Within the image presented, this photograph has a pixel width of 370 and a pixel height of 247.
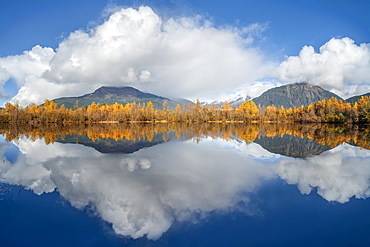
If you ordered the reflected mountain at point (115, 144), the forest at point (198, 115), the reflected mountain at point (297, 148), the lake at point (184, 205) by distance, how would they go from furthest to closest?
the forest at point (198, 115), the reflected mountain at point (115, 144), the reflected mountain at point (297, 148), the lake at point (184, 205)

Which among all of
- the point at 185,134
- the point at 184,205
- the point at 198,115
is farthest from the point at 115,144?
the point at 198,115

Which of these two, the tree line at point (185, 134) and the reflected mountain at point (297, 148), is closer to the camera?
the reflected mountain at point (297, 148)

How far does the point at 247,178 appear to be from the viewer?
9.36 m

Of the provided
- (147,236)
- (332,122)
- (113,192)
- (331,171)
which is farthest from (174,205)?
(332,122)

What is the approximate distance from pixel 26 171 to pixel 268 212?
435 inches

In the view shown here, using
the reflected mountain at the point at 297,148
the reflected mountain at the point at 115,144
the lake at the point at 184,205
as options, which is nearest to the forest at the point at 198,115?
the reflected mountain at the point at 297,148

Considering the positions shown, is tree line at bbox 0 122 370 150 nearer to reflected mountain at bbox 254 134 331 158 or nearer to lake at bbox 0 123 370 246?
reflected mountain at bbox 254 134 331 158

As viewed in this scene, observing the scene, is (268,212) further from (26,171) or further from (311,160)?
(26,171)

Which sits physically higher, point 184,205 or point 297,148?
point 297,148

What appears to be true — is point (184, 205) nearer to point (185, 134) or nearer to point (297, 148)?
point (297, 148)

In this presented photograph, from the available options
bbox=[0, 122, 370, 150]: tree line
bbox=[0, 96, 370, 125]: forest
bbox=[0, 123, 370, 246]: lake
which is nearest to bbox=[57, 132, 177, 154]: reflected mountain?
bbox=[0, 122, 370, 150]: tree line

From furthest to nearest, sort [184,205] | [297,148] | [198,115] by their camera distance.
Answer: [198,115] < [297,148] < [184,205]

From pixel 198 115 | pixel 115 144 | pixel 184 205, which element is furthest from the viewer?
pixel 198 115

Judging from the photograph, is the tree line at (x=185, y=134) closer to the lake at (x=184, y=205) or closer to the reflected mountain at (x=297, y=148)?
the reflected mountain at (x=297, y=148)
